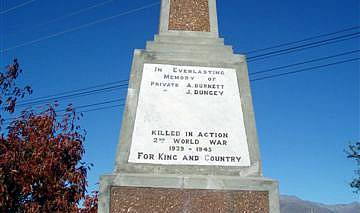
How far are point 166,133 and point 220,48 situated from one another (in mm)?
1604

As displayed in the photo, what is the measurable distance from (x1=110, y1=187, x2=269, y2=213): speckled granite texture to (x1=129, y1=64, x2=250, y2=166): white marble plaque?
16.2 inches

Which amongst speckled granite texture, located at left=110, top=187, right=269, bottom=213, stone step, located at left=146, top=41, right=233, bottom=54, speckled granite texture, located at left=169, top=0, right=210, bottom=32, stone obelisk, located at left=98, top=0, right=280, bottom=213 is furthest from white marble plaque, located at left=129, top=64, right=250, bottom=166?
Answer: speckled granite texture, located at left=169, top=0, right=210, bottom=32

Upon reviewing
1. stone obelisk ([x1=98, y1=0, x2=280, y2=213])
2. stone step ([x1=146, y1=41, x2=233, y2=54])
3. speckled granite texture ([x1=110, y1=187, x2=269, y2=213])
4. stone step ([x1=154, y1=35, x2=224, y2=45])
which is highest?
stone step ([x1=154, y1=35, x2=224, y2=45])

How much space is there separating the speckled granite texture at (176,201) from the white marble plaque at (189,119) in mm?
412

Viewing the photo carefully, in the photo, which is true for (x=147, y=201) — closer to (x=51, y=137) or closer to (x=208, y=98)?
(x=208, y=98)

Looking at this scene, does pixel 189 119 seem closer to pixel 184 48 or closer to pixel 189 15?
pixel 184 48

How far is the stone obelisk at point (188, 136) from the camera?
4.81 metres

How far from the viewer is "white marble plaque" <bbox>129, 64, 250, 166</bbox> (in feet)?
16.9

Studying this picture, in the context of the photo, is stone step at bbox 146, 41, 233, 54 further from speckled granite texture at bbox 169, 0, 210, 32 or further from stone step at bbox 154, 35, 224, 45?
speckled granite texture at bbox 169, 0, 210, 32

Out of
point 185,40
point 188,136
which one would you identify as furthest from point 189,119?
point 185,40

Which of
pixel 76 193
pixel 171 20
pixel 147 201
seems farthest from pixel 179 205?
pixel 76 193

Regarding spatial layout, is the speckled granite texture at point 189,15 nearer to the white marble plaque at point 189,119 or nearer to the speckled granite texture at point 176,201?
the white marble plaque at point 189,119

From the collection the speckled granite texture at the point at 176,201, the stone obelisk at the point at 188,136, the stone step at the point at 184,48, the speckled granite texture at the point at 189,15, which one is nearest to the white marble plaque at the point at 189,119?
the stone obelisk at the point at 188,136

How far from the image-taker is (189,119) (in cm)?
536
